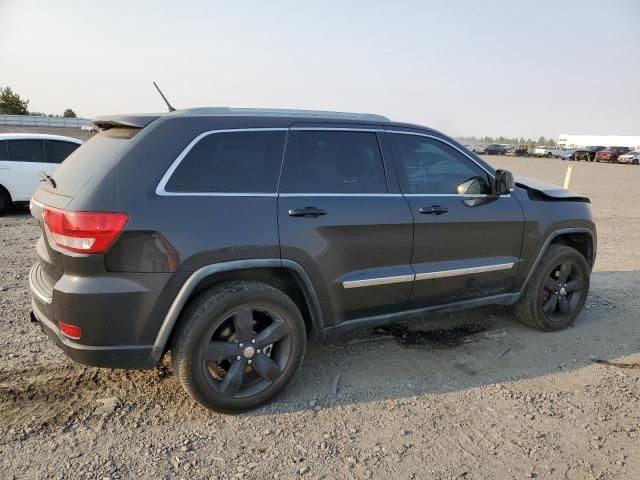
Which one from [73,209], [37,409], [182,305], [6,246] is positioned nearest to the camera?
[73,209]

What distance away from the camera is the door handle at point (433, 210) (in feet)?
11.8

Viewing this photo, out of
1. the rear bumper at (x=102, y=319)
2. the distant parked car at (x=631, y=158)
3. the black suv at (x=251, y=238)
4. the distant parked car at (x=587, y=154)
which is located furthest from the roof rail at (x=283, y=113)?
the distant parked car at (x=587, y=154)

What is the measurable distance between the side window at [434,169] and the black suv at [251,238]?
0.04 feet

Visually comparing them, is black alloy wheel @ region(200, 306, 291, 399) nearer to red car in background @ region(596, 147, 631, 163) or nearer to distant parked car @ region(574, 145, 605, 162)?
red car in background @ region(596, 147, 631, 163)

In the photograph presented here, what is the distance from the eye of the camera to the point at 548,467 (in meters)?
2.68

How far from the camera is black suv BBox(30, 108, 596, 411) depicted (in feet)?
8.86

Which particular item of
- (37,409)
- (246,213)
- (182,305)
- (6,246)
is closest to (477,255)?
(246,213)

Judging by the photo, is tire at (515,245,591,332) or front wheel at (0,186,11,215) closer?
tire at (515,245,591,332)

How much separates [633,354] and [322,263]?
281 cm

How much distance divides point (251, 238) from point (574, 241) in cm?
342

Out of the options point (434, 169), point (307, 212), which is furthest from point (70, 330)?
point (434, 169)

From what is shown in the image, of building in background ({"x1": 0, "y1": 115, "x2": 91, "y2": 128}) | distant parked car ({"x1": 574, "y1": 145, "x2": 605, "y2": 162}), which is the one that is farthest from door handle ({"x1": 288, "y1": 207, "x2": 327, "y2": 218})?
building in background ({"x1": 0, "y1": 115, "x2": 91, "y2": 128})

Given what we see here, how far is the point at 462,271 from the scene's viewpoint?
3842mm

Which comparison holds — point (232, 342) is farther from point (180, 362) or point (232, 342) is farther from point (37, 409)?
point (37, 409)
